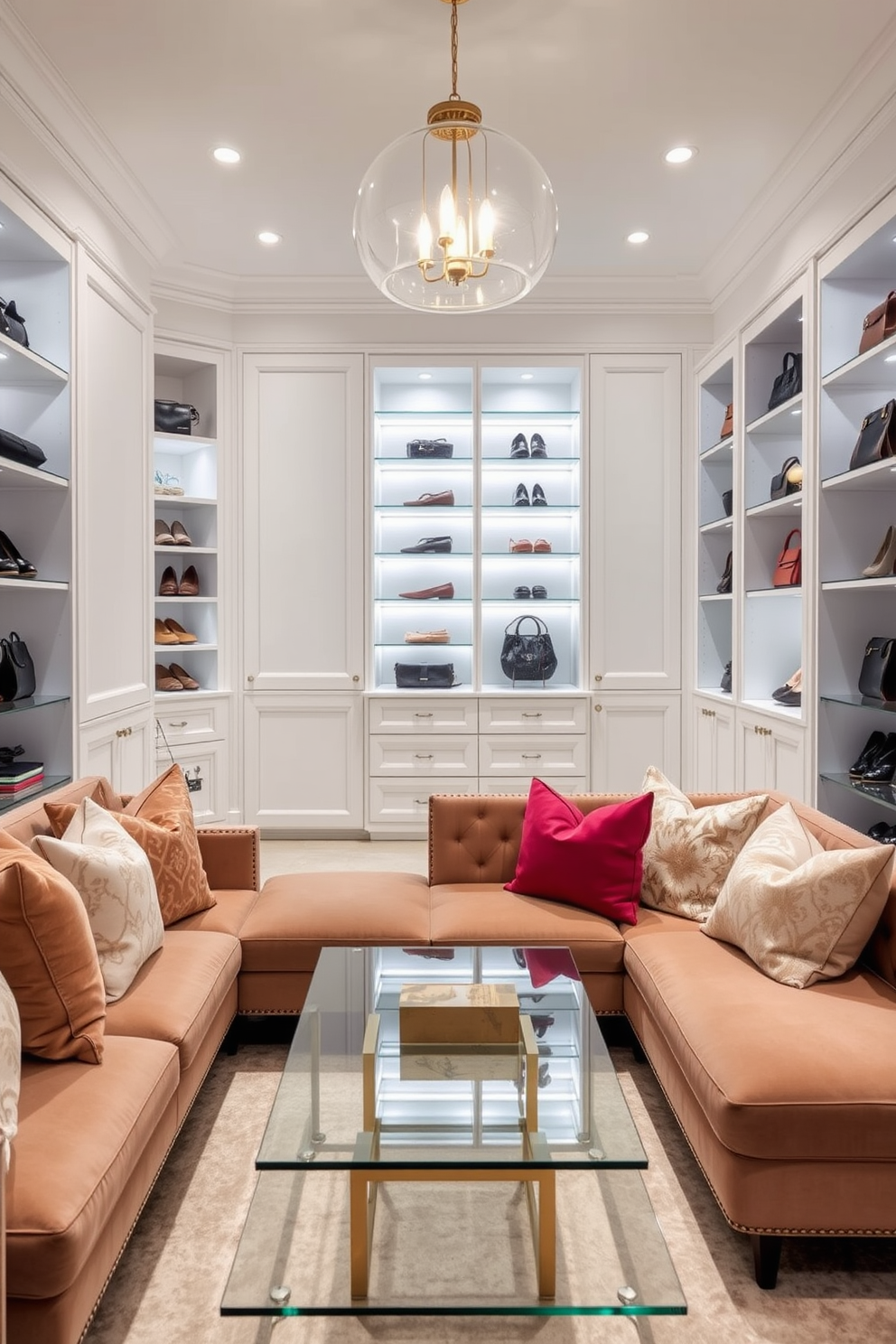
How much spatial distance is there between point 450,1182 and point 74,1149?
656 mm

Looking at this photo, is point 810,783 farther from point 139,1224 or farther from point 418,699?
point 139,1224

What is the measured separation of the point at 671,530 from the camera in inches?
199

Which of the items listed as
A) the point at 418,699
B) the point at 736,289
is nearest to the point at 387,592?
the point at 418,699

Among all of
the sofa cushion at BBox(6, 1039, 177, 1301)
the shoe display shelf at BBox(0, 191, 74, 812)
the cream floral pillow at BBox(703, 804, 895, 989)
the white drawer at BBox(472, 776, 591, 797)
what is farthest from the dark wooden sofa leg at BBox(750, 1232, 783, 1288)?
the white drawer at BBox(472, 776, 591, 797)

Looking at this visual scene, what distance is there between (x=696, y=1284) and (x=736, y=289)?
434 cm

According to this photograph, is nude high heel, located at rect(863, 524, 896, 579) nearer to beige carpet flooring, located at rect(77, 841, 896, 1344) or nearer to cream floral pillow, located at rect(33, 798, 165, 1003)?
beige carpet flooring, located at rect(77, 841, 896, 1344)

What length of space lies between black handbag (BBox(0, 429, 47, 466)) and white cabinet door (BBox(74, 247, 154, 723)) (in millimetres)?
223

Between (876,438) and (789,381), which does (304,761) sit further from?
(876,438)

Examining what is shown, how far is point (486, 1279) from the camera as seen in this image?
1489mm

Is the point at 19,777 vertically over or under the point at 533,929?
over

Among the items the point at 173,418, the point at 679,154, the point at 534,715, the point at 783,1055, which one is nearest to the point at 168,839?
the point at 783,1055

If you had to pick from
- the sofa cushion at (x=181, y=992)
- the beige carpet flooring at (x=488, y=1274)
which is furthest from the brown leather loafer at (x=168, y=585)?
the beige carpet flooring at (x=488, y=1274)

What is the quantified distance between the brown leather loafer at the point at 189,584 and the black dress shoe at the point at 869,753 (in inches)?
137

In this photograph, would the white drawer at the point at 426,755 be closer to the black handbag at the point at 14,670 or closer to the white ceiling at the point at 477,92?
the black handbag at the point at 14,670
